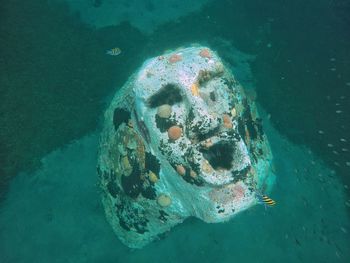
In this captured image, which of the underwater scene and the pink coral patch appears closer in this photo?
the pink coral patch

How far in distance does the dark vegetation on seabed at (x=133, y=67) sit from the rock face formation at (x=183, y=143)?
3.52 metres

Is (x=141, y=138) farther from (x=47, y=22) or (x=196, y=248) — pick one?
(x=47, y=22)

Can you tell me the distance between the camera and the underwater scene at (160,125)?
20.8ft

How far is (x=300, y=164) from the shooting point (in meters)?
9.59

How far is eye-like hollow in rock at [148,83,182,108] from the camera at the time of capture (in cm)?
549

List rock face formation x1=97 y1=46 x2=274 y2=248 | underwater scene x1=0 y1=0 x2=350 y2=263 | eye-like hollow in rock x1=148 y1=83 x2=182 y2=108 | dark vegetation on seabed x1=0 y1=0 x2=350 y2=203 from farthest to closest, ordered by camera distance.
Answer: dark vegetation on seabed x1=0 y1=0 x2=350 y2=203
underwater scene x1=0 y1=0 x2=350 y2=263
eye-like hollow in rock x1=148 y1=83 x2=182 y2=108
rock face formation x1=97 y1=46 x2=274 y2=248

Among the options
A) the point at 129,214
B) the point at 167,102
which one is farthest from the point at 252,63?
the point at 129,214

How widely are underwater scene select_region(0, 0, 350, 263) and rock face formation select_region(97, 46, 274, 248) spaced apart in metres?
0.04

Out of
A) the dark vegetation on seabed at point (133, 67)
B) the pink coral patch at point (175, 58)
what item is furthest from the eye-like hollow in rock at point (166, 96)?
the dark vegetation on seabed at point (133, 67)

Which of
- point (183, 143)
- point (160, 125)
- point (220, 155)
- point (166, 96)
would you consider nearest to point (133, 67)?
point (166, 96)

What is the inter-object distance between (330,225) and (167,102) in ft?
22.8

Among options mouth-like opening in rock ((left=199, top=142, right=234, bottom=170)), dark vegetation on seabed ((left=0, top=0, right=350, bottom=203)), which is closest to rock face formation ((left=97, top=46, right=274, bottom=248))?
mouth-like opening in rock ((left=199, top=142, right=234, bottom=170))

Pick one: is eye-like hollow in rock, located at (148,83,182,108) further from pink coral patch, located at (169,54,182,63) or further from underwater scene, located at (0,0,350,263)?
pink coral patch, located at (169,54,182,63)

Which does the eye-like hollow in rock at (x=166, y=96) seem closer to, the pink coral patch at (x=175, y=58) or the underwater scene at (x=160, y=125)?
the underwater scene at (x=160, y=125)
